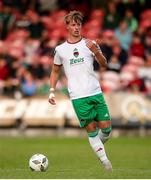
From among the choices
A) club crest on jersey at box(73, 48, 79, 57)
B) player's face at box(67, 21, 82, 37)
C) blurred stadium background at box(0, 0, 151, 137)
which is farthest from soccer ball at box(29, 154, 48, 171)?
blurred stadium background at box(0, 0, 151, 137)

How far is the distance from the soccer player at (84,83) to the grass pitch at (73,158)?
559mm

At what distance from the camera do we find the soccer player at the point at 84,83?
13398 millimetres

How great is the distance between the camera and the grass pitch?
12250mm

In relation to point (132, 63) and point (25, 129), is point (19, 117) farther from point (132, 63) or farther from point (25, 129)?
point (132, 63)

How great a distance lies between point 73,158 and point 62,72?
8398 millimetres

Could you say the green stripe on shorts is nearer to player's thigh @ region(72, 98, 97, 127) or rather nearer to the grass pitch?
player's thigh @ region(72, 98, 97, 127)

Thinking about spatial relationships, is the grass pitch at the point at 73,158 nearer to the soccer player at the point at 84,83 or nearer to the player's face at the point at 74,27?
the soccer player at the point at 84,83

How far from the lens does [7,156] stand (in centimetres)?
1845

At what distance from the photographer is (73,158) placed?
18.2 metres

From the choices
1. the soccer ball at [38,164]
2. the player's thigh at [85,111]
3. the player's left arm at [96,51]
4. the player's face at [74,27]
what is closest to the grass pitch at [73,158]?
the soccer ball at [38,164]

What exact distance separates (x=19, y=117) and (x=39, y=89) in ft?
3.42

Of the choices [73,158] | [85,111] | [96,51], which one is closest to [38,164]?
[85,111]

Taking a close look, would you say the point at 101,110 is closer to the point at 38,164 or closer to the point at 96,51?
the point at 96,51

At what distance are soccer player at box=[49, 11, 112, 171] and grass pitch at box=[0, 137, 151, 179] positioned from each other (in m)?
0.56
